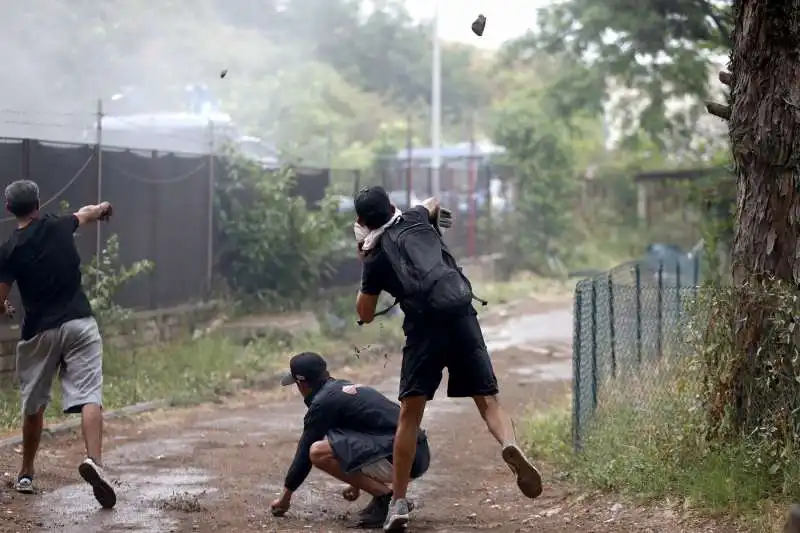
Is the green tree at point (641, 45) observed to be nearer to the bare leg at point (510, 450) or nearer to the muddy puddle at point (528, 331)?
the muddy puddle at point (528, 331)

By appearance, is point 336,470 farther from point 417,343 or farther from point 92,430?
point 92,430

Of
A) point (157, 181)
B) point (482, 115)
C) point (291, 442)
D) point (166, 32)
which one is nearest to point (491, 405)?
point (291, 442)

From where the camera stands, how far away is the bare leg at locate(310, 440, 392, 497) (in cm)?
630

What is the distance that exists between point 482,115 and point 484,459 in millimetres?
40681

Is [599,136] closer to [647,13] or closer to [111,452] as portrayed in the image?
[647,13]

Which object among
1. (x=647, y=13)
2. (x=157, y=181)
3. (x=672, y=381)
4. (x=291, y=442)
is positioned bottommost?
(x=291, y=442)

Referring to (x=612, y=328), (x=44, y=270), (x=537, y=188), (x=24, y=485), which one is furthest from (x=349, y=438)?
(x=537, y=188)

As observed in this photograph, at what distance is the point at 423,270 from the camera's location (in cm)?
593

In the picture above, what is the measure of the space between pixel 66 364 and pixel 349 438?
178 cm

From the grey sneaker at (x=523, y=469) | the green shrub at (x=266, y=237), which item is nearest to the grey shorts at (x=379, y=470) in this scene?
the grey sneaker at (x=523, y=469)

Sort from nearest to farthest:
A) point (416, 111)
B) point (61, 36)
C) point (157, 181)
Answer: point (157, 181)
point (61, 36)
point (416, 111)

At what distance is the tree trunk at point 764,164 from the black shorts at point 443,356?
1377mm

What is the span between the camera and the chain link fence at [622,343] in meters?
7.60

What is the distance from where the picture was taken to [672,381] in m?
7.16
